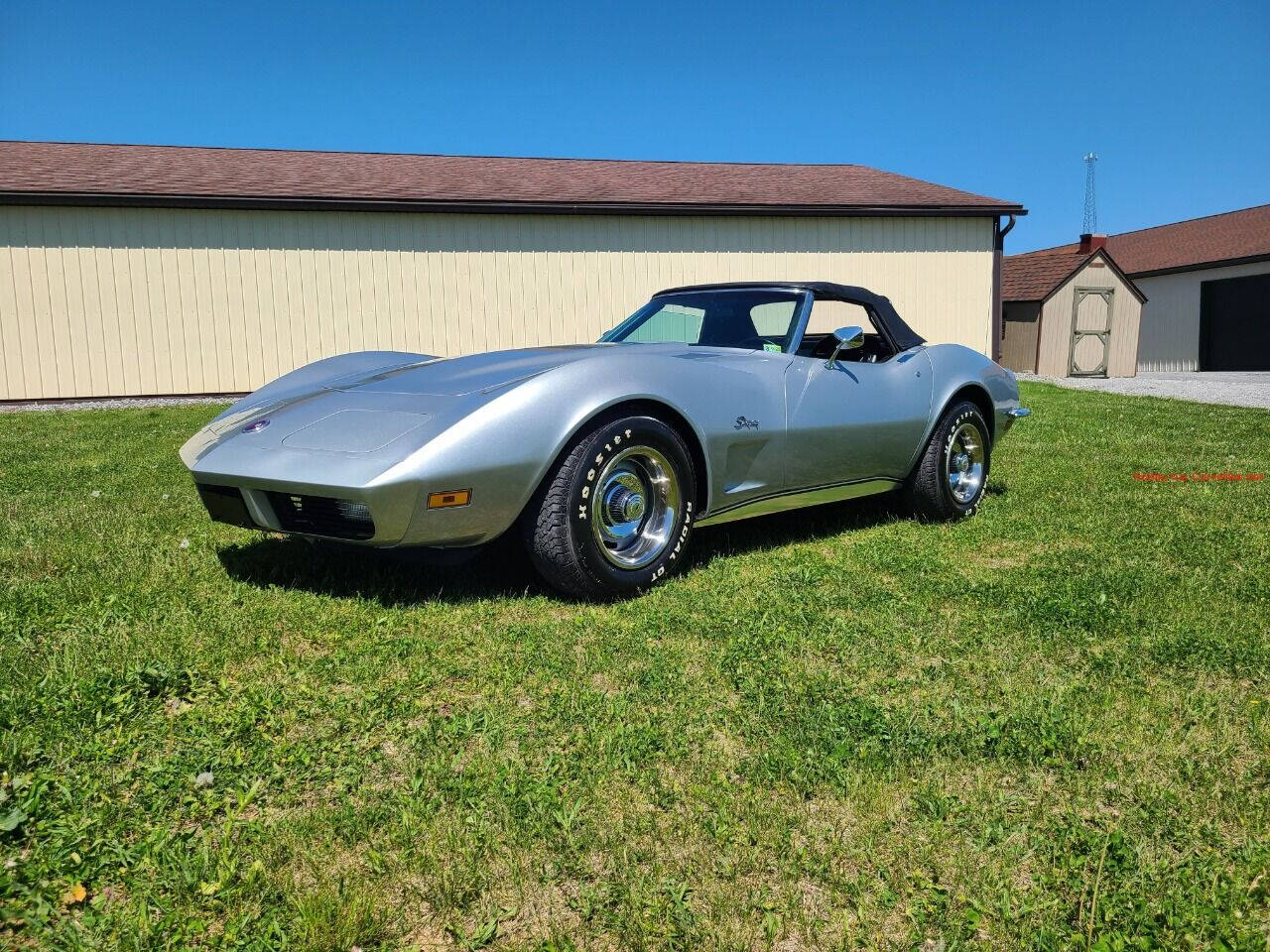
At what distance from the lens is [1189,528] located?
465 cm

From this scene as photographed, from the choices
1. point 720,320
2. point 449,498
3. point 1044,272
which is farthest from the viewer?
point 1044,272

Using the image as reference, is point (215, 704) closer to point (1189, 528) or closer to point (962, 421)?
point (962, 421)

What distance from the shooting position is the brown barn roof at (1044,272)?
843 inches

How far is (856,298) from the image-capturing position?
4891 mm

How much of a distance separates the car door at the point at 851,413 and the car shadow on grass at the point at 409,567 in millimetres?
419

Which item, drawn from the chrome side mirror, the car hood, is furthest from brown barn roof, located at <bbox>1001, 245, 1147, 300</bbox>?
the car hood

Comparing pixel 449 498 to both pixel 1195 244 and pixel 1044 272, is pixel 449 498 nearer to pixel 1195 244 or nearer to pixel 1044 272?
pixel 1044 272

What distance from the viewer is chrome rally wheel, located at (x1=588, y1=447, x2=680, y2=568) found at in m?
3.47

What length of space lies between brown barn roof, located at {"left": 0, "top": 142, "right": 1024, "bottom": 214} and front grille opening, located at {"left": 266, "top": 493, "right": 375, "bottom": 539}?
37.5 feet

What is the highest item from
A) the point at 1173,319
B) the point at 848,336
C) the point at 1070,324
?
the point at 1173,319

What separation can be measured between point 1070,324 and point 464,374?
2095 cm

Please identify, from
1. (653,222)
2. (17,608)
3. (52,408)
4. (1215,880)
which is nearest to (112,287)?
(52,408)

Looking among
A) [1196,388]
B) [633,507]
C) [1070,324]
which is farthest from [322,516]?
[1070,324]

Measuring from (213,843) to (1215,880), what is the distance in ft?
6.23
